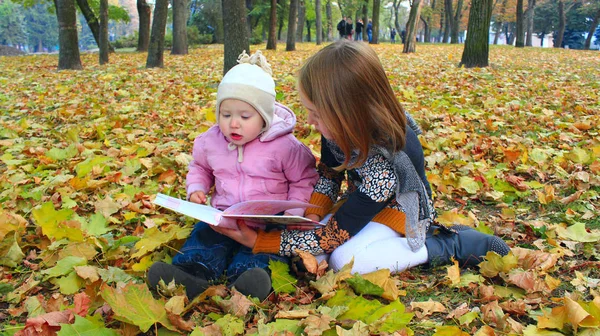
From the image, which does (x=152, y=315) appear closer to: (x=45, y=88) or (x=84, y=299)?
(x=84, y=299)

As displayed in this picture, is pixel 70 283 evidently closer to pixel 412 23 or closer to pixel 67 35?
pixel 67 35

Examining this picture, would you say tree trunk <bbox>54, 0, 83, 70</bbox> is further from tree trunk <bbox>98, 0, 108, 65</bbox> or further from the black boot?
the black boot

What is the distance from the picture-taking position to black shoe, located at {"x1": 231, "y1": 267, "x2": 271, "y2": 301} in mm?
Result: 1826

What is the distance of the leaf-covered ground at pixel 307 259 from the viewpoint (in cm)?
166

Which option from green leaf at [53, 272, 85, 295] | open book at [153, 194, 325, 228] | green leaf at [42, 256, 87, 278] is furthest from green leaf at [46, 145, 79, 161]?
open book at [153, 194, 325, 228]

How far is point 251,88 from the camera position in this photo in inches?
82.4

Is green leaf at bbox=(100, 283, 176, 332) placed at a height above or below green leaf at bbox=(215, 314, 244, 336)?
above

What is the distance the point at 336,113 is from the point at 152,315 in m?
1.01

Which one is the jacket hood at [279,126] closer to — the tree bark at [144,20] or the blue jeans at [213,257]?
the blue jeans at [213,257]

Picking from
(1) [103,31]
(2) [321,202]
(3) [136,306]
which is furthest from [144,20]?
(3) [136,306]

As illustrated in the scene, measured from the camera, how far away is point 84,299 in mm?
1738

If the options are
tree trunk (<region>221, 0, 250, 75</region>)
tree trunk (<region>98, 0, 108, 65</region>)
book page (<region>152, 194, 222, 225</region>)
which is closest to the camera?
book page (<region>152, 194, 222, 225</region>)

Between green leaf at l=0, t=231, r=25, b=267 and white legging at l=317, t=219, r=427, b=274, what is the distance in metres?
1.42

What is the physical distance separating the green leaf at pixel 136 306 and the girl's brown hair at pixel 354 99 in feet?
3.09
